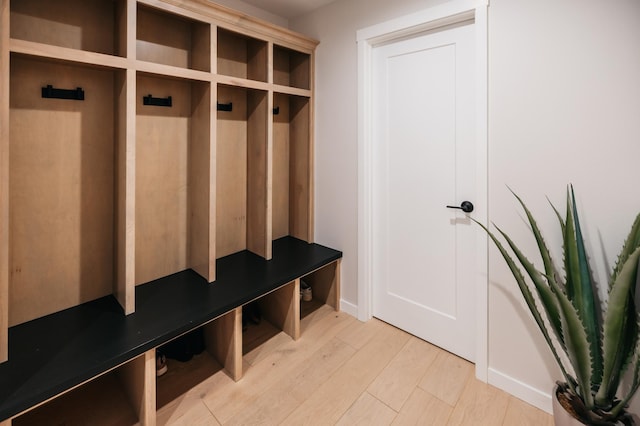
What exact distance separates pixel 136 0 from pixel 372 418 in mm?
2460

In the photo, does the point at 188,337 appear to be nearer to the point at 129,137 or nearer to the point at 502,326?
the point at 129,137

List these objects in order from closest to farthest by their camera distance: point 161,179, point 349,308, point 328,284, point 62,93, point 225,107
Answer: point 62,93
point 161,179
point 225,107
point 349,308
point 328,284

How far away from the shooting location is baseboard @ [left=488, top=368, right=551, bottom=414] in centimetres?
168

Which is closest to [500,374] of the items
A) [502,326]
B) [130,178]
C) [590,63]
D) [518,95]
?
[502,326]

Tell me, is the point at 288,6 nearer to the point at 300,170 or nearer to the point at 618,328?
the point at 300,170

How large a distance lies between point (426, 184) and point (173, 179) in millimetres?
1702

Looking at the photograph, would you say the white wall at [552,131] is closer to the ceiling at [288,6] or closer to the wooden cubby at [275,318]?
the ceiling at [288,6]

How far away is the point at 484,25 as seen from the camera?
5.65 ft

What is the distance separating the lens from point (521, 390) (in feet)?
5.76

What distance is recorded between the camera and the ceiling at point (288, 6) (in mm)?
2443

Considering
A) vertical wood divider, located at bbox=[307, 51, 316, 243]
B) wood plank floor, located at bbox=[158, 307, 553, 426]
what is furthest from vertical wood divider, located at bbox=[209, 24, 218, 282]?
vertical wood divider, located at bbox=[307, 51, 316, 243]

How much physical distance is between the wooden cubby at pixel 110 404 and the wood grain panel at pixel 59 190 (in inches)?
19.9

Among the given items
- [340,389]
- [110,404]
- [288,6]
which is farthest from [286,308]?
[288,6]

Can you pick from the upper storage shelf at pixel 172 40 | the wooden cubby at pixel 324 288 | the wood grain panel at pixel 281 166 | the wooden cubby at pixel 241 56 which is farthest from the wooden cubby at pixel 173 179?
the wooden cubby at pixel 324 288
